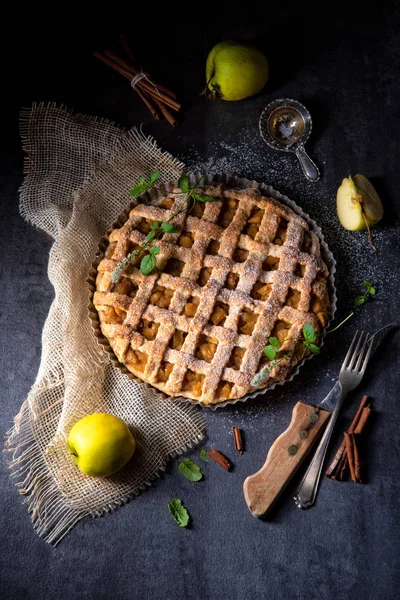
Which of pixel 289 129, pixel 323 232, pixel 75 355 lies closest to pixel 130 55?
pixel 289 129

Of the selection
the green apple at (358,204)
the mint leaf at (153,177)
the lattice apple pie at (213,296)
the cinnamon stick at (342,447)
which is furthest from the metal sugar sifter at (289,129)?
the cinnamon stick at (342,447)

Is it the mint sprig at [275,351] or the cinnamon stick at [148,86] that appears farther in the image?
the cinnamon stick at [148,86]

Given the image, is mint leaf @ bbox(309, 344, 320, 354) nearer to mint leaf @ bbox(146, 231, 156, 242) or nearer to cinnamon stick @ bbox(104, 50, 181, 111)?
mint leaf @ bbox(146, 231, 156, 242)

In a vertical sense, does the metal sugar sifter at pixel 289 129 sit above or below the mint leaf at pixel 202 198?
above

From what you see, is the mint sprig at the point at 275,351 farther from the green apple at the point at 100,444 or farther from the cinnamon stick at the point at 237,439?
the green apple at the point at 100,444

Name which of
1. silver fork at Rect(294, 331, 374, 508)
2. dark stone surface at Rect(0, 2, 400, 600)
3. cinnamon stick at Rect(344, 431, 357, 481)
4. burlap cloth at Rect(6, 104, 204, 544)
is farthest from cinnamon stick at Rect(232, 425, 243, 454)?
cinnamon stick at Rect(344, 431, 357, 481)

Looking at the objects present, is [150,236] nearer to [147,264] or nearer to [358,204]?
[147,264]

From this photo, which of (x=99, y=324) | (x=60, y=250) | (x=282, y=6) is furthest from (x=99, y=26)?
(x=99, y=324)
